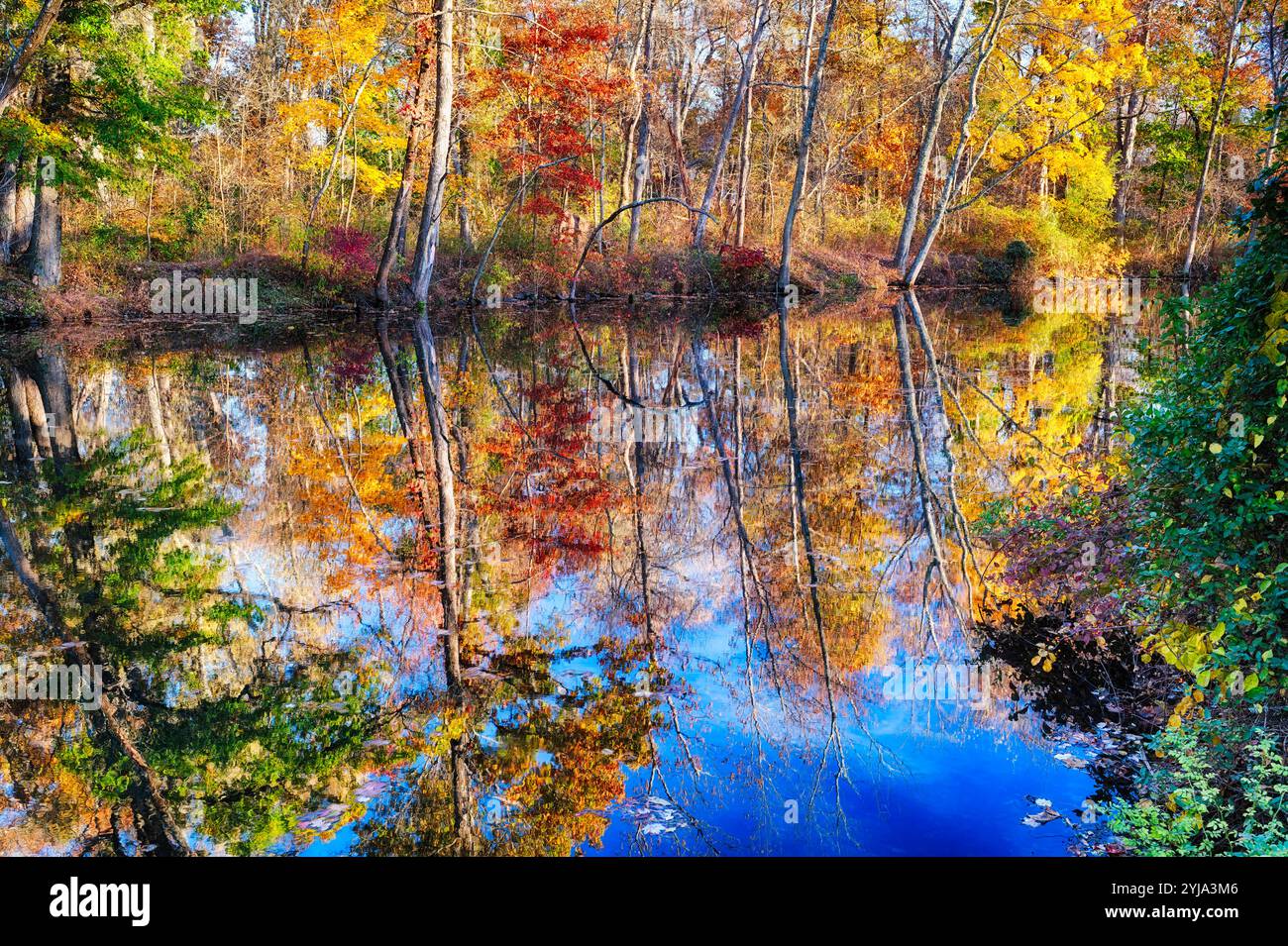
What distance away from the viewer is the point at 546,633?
585cm

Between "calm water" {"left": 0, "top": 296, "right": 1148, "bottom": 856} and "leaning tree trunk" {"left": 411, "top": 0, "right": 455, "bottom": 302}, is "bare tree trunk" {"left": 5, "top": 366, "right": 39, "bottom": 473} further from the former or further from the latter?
"leaning tree trunk" {"left": 411, "top": 0, "right": 455, "bottom": 302}

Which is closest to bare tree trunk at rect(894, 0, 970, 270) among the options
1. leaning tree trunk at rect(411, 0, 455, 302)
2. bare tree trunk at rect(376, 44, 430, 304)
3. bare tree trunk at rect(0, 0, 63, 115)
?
leaning tree trunk at rect(411, 0, 455, 302)

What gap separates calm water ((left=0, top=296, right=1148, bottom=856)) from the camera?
4082mm

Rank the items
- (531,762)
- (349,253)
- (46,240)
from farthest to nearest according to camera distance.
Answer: (349,253) → (46,240) → (531,762)

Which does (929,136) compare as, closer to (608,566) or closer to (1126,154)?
(1126,154)

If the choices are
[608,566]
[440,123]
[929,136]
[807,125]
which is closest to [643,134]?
[807,125]

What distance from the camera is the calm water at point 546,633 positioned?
4.08m

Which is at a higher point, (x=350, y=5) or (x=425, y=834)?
(x=350, y=5)

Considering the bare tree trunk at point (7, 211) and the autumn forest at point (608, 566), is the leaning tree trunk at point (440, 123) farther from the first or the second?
the bare tree trunk at point (7, 211)
